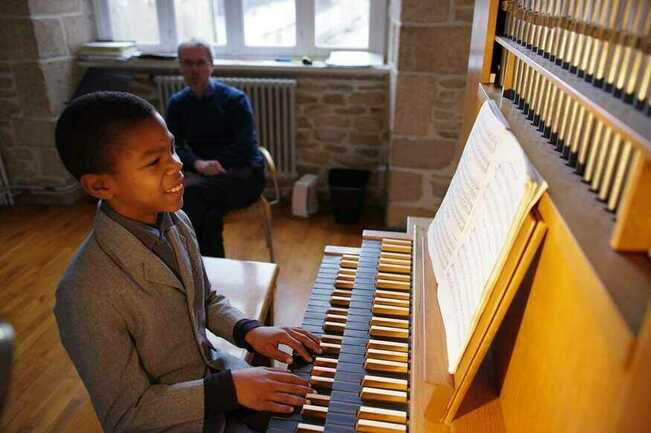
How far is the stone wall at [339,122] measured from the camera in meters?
4.11

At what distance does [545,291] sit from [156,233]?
2.91 ft

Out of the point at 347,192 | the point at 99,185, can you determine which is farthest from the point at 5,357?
the point at 347,192

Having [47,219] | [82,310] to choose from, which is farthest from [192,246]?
[47,219]

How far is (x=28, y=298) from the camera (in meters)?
3.05

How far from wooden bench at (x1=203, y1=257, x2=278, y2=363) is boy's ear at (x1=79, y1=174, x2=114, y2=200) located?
2.44ft

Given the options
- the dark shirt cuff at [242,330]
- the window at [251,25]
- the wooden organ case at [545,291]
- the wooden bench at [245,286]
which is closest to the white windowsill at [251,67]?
the window at [251,25]

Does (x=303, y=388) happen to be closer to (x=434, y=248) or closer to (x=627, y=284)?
(x=434, y=248)

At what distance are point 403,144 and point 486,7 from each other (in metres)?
2.03

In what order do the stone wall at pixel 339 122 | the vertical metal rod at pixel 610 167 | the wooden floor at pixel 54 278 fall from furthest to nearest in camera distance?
the stone wall at pixel 339 122, the wooden floor at pixel 54 278, the vertical metal rod at pixel 610 167

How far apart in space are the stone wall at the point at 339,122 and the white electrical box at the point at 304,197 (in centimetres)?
19

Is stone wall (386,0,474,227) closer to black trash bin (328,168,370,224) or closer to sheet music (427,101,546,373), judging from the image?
black trash bin (328,168,370,224)

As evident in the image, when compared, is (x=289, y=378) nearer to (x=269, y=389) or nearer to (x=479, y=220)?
(x=269, y=389)

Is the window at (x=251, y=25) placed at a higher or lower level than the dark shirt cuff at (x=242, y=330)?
higher

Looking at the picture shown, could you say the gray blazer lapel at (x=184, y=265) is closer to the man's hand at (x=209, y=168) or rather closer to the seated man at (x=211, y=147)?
the seated man at (x=211, y=147)
